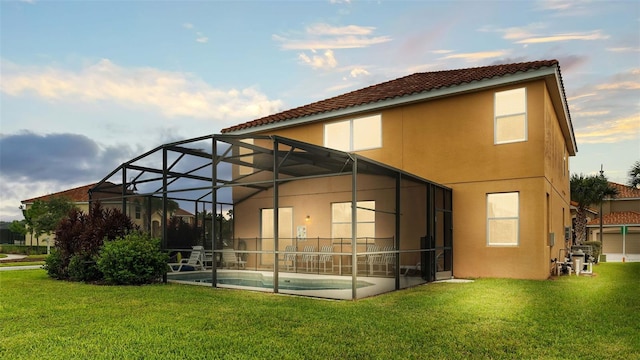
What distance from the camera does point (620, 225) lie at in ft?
104

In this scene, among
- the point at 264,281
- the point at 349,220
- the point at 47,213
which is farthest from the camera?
the point at 47,213

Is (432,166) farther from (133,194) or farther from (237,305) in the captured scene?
(133,194)

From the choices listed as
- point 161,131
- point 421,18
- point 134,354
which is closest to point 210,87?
point 161,131

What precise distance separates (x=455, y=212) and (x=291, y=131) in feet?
22.6

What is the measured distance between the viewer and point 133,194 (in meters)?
14.6

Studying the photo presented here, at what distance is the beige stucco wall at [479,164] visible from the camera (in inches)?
491

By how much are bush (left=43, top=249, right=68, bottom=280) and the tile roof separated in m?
8.11

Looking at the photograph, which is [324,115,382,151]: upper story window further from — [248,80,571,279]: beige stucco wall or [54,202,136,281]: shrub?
[54,202,136,281]: shrub

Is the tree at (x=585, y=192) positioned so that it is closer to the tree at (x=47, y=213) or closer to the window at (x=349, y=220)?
the window at (x=349, y=220)

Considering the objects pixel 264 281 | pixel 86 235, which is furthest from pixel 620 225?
pixel 86 235

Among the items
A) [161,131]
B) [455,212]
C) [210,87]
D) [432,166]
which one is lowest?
[455,212]

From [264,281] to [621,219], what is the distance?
29.9 metres

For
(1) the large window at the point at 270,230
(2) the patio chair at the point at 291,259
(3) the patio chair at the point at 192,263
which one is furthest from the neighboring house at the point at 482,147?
(3) the patio chair at the point at 192,263

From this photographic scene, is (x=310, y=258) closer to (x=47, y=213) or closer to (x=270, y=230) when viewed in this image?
(x=270, y=230)
